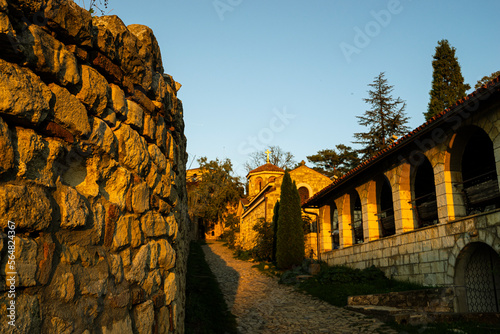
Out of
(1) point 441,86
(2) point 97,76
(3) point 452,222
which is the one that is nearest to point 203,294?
(3) point 452,222

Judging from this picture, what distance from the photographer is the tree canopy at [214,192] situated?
3878 cm

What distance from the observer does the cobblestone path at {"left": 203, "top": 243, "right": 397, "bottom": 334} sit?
25.2 ft

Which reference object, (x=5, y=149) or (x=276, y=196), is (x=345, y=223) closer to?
(x=276, y=196)

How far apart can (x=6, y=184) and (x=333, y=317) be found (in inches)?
317

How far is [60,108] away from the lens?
2.35 meters

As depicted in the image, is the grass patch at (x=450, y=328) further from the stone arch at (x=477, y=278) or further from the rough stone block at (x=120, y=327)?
the rough stone block at (x=120, y=327)

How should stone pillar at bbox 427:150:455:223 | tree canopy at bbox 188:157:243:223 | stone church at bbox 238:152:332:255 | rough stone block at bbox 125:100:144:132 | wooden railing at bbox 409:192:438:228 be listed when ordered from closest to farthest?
rough stone block at bbox 125:100:144:132
stone pillar at bbox 427:150:455:223
wooden railing at bbox 409:192:438:228
stone church at bbox 238:152:332:255
tree canopy at bbox 188:157:243:223

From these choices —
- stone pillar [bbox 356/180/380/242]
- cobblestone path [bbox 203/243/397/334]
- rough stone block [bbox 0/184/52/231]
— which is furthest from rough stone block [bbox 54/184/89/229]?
stone pillar [bbox 356/180/380/242]

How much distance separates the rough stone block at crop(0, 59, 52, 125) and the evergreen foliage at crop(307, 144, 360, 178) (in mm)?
36554

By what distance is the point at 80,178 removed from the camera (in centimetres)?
254

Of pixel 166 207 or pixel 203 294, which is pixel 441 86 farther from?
pixel 166 207

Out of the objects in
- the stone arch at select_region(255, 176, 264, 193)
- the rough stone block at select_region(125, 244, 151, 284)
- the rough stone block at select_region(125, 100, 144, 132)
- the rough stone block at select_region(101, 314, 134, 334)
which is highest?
the stone arch at select_region(255, 176, 264, 193)

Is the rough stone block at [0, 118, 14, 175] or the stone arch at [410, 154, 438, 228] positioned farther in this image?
the stone arch at [410, 154, 438, 228]

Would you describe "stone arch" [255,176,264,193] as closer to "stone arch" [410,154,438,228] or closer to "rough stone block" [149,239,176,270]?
"stone arch" [410,154,438,228]
